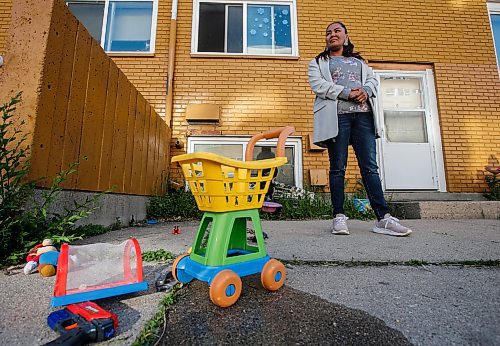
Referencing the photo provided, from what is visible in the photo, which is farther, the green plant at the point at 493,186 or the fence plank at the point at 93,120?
the green plant at the point at 493,186

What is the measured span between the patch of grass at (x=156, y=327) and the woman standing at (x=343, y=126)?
5.63ft

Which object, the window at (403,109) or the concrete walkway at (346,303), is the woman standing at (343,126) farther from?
the window at (403,109)

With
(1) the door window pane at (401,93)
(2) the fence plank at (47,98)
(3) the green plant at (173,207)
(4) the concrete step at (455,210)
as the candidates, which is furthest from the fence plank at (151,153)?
(1) the door window pane at (401,93)

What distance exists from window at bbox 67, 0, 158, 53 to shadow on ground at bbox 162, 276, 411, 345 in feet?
16.7

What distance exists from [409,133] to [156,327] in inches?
218

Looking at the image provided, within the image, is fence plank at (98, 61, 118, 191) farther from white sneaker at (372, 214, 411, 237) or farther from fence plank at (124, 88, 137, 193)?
white sneaker at (372, 214, 411, 237)

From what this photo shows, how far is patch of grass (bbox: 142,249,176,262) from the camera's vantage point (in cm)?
147

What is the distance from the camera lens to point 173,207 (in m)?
3.69

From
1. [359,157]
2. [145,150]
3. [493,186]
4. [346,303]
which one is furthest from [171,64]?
[493,186]

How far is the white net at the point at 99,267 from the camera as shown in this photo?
978 mm

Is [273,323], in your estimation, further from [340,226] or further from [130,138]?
[130,138]

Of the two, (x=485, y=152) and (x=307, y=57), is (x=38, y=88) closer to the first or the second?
(x=307, y=57)

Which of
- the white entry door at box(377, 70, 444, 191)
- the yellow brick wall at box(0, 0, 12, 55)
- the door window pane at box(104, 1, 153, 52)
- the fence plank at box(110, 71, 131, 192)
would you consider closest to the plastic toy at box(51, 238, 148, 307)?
the fence plank at box(110, 71, 131, 192)

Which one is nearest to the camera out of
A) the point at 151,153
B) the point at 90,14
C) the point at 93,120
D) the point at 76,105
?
the point at 76,105
